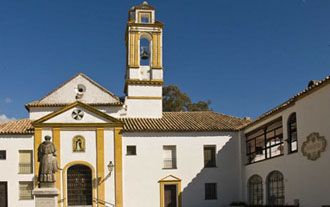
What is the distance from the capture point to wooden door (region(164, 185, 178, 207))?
34.9 metres

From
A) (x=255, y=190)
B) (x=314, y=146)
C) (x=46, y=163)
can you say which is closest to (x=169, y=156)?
(x=255, y=190)

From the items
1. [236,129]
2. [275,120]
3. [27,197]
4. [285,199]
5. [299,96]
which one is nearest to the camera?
[299,96]

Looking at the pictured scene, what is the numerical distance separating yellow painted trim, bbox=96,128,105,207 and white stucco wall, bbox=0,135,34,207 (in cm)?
417

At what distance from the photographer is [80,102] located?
113 feet

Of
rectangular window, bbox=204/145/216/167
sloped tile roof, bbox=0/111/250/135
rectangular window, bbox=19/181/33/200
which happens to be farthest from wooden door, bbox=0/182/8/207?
rectangular window, bbox=204/145/216/167

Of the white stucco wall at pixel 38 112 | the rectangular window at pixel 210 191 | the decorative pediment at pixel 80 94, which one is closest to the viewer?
the rectangular window at pixel 210 191

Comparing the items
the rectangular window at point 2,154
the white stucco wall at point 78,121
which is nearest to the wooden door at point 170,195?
the white stucco wall at point 78,121

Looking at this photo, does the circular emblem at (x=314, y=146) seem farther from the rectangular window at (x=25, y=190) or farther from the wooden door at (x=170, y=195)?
the rectangular window at (x=25, y=190)

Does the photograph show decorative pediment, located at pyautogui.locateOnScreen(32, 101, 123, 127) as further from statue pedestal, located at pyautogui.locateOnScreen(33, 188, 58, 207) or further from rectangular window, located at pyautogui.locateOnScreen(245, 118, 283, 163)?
statue pedestal, located at pyautogui.locateOnScreen(33, 188, 58, 207)

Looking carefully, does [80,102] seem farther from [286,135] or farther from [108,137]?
[286,135]

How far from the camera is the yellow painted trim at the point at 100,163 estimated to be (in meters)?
33.8

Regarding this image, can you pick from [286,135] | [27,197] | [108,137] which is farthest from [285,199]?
[27,197]

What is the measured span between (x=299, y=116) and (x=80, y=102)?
14.9 meters

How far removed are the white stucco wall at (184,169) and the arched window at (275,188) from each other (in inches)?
217
